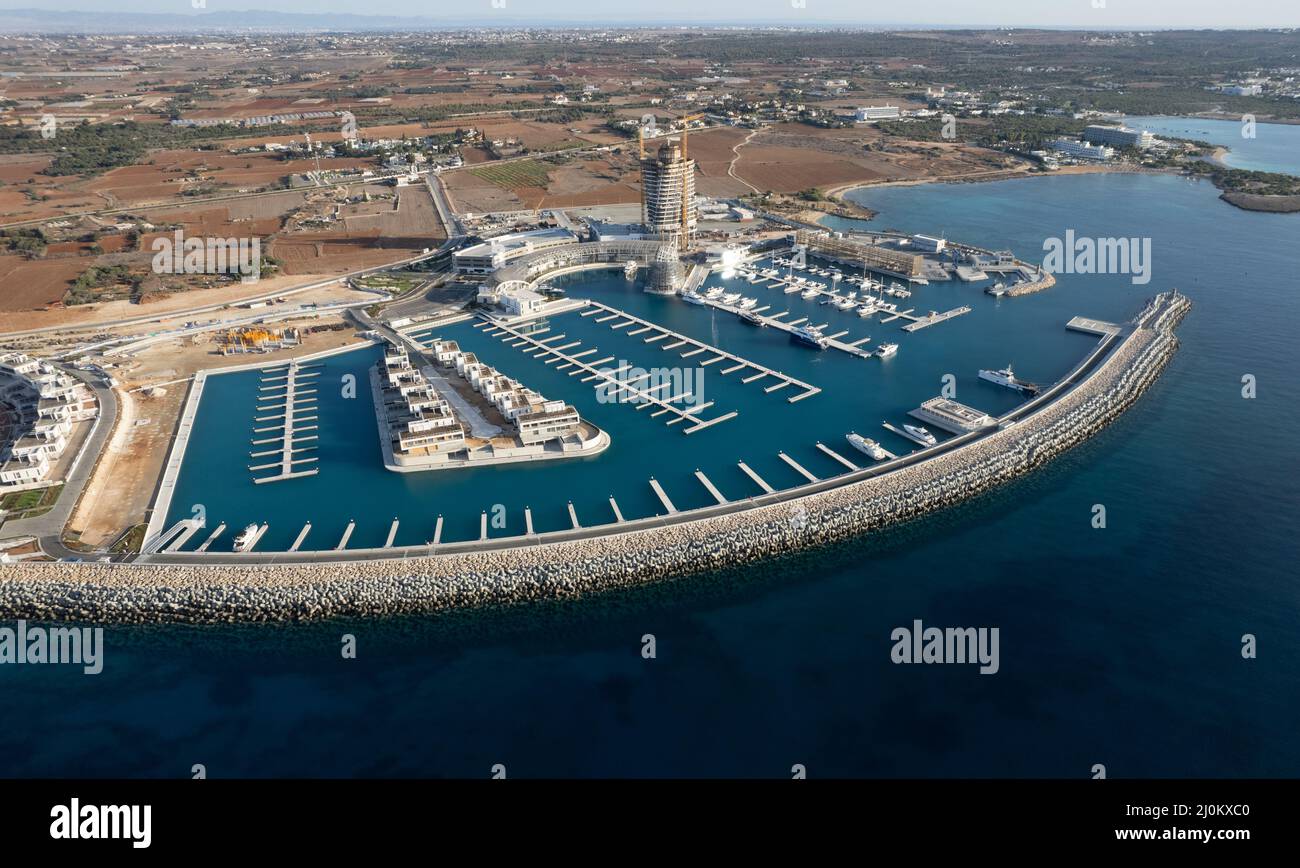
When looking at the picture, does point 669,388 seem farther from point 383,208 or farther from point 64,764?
point 383,208

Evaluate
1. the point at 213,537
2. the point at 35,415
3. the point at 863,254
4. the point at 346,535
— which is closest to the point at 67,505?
the point at 213,537

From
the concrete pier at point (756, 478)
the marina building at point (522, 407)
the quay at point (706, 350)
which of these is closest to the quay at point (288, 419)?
the marina building at point (522, 407)

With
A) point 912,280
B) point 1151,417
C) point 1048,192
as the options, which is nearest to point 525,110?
point 1048,192

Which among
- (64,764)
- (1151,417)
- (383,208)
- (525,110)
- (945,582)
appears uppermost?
(525,110)

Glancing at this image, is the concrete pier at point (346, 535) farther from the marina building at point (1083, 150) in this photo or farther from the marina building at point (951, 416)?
the marina building at point (1083, 150)

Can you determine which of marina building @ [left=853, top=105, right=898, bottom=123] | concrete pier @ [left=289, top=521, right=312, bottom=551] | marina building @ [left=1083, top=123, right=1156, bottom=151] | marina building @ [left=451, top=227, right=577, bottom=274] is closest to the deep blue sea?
concrete pier @ [left=289, top=521, right=312, bottom=551]

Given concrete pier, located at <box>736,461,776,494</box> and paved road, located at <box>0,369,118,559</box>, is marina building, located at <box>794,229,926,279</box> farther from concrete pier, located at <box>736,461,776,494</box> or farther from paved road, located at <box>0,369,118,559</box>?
paved road, located at <box>0,369,118,559</box>

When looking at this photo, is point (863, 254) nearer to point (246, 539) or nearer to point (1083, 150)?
point (246, 539)
